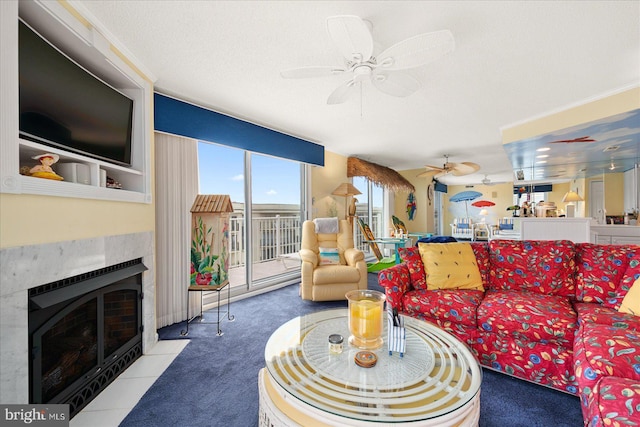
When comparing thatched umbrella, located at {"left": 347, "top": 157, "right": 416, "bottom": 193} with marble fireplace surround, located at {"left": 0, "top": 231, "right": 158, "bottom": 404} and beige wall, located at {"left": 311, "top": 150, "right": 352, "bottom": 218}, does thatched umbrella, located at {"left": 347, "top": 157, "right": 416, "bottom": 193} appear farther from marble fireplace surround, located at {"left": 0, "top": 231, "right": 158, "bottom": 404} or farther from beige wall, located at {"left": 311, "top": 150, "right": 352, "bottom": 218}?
marble fireplace surround, located at {"left": 0, "top": 231, "right": 158, "bottom": 404}

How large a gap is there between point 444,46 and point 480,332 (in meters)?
1.90

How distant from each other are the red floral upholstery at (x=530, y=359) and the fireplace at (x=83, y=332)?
2.56 meters

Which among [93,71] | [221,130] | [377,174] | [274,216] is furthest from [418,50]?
[377,174]

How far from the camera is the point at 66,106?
1.55 meters

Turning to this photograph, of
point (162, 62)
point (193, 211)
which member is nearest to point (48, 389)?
point (193, 211)

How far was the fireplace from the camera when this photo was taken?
1329 mm

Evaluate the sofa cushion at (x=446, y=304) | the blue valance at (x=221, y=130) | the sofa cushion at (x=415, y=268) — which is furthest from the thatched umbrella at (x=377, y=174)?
the sofa cushion at (x=446, y=304)

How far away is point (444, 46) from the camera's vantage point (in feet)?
4.65

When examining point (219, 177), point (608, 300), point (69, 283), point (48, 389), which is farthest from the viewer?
point (219, 177)

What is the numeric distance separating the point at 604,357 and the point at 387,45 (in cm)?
215

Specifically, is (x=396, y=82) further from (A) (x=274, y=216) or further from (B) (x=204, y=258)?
(A) (x=274, y=216)

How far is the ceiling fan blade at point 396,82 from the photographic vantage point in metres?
1.85

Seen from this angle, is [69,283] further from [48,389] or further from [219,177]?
[219,177]

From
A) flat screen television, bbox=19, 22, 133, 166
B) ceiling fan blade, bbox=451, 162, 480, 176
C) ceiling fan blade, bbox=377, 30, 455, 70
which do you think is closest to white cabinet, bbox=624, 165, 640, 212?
ceiling fan blade, bbox=451, 162, 480, 176
